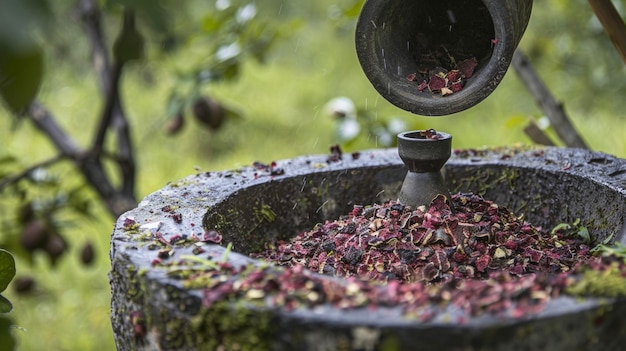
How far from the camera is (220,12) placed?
7.13 feet

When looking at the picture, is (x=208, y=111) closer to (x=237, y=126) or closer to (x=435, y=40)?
(x=435, y=40)

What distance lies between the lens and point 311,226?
1.62 meters

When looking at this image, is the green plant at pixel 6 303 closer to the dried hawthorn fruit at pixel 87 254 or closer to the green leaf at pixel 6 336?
the green leaf at pixel 6 336

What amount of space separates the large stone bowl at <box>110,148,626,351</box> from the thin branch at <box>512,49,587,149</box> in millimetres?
361

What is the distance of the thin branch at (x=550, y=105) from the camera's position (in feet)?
6.63

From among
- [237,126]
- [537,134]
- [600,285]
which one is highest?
[237,126]

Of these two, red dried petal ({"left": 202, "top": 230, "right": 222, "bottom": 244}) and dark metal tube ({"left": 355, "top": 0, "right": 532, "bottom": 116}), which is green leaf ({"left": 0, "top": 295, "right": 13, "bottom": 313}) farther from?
dark metal tube ({"left": 355, "top": 0, "right": 532, "bottom": 116})

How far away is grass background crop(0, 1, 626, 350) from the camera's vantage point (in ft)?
10.7

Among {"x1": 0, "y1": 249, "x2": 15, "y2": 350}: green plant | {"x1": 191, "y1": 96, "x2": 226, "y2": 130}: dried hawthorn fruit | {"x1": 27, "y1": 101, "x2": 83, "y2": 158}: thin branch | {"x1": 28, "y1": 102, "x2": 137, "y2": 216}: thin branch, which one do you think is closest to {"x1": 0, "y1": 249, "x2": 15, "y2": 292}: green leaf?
{"x1": 0, "y1": 249, "x2": 15, "y2": 350}: green plant

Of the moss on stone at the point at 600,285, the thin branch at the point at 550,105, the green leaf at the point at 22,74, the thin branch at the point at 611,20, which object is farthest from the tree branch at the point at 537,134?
the green leaf at the point at 22,74

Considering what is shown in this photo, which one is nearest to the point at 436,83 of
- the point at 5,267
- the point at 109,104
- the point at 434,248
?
the point at 434,248

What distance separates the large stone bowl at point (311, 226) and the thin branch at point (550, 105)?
14.2 inches

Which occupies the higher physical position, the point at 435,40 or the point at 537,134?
the point at 435,40

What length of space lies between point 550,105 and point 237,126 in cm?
298
